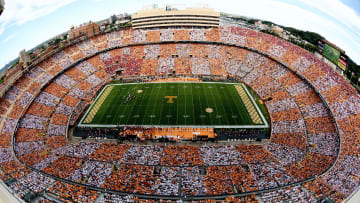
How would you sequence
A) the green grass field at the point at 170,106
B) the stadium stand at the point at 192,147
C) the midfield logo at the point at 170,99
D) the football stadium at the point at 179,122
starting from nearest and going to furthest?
the stadium stand at the point at 192,147 < the football stadium at the point at 179,122 < the green grass field at the point at 170,106 < the midfield logo at the point at 170,99

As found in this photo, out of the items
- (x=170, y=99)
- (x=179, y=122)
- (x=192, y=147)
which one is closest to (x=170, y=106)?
(x=170, y=99)

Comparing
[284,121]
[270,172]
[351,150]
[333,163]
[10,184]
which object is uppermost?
[284,121]

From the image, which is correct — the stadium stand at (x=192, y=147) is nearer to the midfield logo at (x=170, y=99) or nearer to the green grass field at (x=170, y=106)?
the green grass field at (x=170, y=106)

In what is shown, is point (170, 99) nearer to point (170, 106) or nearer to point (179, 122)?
point (170, 106)

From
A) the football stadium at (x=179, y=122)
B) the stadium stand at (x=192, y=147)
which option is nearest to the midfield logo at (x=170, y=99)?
the football stadium at (x=179, y=122)

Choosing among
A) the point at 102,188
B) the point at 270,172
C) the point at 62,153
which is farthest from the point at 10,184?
the point at 270,172

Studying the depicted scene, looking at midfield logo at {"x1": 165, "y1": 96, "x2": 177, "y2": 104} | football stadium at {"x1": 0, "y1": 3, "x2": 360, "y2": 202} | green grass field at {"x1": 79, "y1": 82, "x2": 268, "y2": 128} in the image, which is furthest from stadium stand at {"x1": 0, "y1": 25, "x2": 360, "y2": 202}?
midfield logo at {"x1": 165, "y1": 96, "x2": 177, "y2": 104}

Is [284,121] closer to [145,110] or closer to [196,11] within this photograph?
[145,110]
